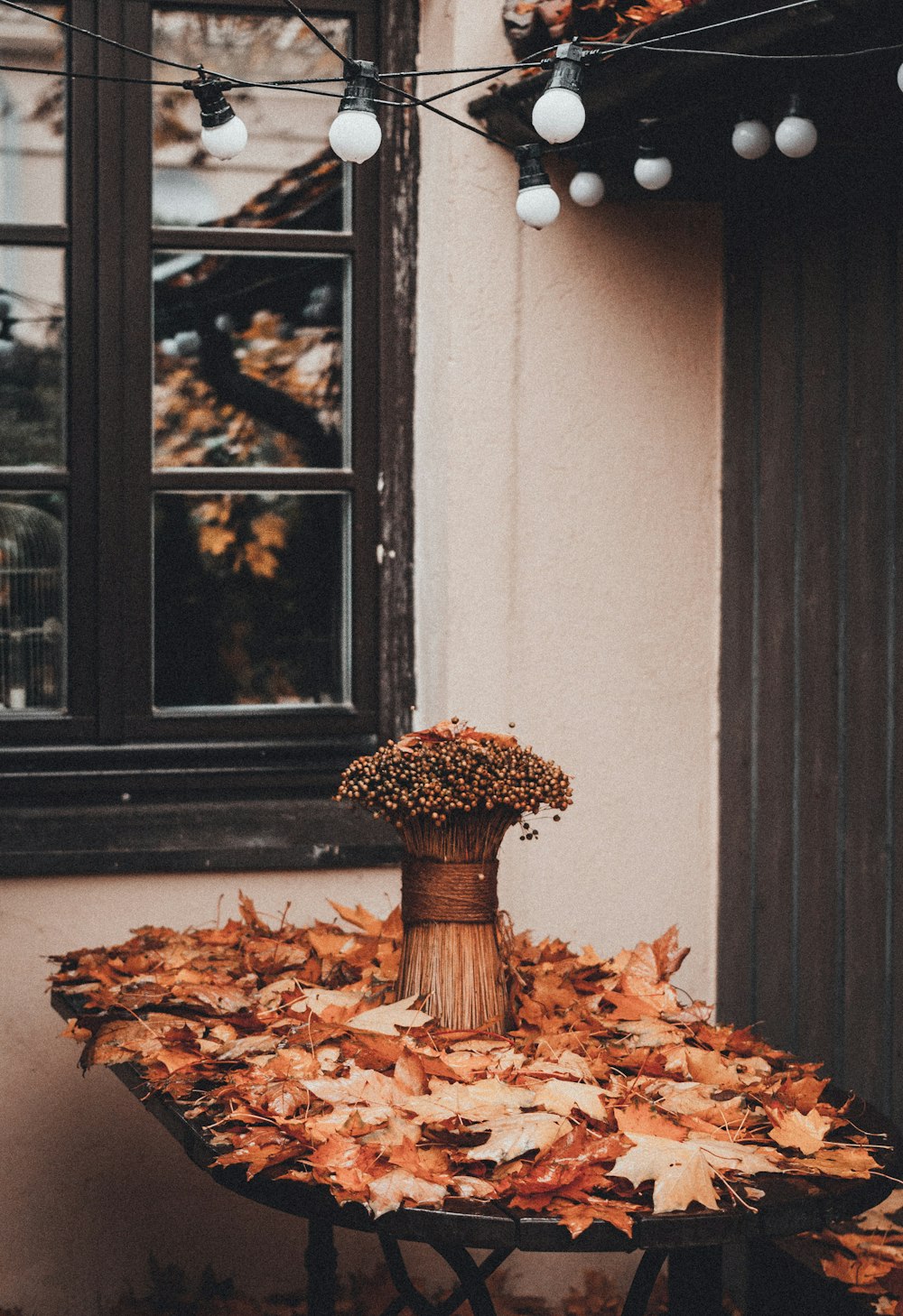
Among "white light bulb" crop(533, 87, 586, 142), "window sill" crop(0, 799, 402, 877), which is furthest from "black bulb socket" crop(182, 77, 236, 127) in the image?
"window sill" crop(0, 799, 402, 877)

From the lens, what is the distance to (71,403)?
341 centimetres

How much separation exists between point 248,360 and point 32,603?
0.80 metres

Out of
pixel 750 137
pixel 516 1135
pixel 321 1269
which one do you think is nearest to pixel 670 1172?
pixel 516 1135

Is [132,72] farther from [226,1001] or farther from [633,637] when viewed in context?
[226,1001]

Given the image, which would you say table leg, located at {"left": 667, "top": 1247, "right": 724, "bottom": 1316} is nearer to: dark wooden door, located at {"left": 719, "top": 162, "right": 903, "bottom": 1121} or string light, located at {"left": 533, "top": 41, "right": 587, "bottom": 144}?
dark wooden door, located at {"left": 719, "top": 162, "right": 903, "bottom": 1121}

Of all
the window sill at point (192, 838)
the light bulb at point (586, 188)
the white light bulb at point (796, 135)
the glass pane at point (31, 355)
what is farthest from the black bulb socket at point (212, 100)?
the window sill at point (192, 838)

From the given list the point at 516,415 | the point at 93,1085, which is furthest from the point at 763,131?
the point at 93,1085

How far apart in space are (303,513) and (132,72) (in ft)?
3.70

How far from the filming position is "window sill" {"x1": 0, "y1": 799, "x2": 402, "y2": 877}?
3.26 metres

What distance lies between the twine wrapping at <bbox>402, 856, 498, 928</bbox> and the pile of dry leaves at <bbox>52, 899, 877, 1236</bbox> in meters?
0.16

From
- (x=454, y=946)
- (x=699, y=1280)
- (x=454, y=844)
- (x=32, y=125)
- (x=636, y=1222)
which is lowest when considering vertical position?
(x=699, y=1280)

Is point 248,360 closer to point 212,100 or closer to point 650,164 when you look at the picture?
point 650,164

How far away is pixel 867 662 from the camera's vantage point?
2980 mm

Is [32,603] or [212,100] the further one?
[32,603]
